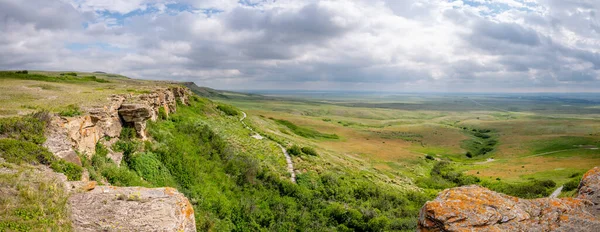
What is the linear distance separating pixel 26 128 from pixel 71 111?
340 centimetres

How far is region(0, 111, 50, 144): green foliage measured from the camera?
12.9 metres

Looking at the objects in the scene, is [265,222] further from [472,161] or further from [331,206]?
[472,161]

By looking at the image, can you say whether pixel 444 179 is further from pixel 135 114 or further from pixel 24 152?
pixel 24 152

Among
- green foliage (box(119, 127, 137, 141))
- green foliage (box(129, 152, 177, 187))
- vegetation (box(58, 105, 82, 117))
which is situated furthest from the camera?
green foliage (box(119, 127, 137, 141))

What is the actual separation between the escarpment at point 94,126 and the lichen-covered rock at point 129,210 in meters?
5.00

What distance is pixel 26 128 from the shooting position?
13.5 meters

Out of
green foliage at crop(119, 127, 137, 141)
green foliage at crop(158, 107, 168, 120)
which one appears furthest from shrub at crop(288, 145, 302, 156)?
green foliage at crop(119, 127, 137, 141)

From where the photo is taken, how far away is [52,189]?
9.27m

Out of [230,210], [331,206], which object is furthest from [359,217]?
[230,210]

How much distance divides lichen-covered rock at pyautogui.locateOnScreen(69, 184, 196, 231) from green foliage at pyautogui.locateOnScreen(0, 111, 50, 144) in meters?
5.22

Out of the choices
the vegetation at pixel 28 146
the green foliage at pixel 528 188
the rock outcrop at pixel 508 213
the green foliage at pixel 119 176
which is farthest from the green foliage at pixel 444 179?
the vegetation at pixel 28 146

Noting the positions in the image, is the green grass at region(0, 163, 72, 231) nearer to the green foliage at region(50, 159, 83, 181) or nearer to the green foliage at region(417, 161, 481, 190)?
the green foliage at region(50, 159, 83, 181)

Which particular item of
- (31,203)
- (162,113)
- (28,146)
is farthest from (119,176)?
(162,113)

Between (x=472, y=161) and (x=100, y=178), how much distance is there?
237 ft
